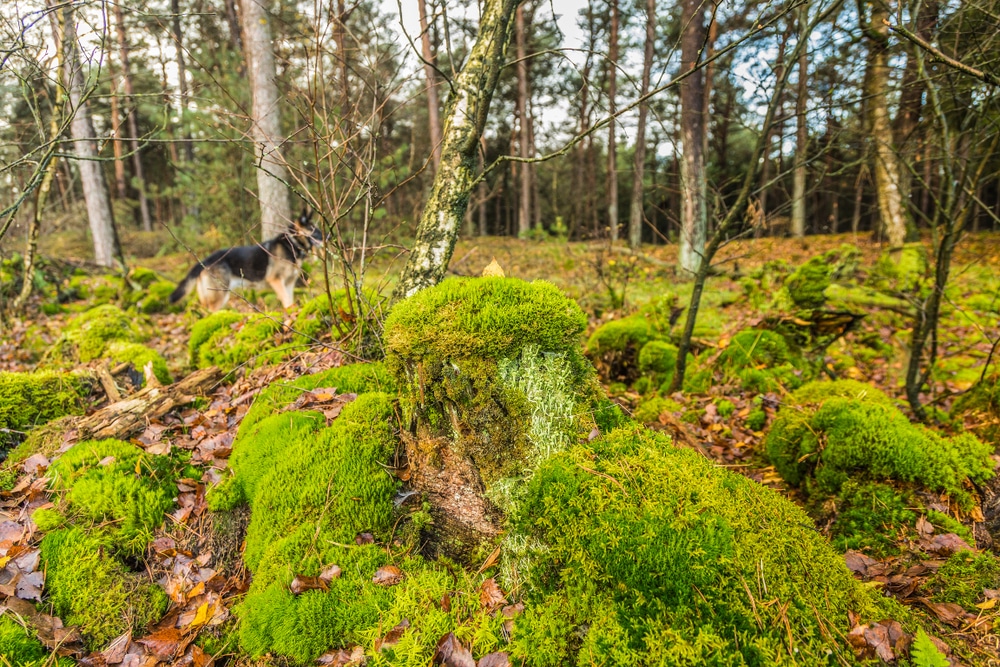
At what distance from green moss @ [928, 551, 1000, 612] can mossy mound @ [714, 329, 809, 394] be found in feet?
8.39

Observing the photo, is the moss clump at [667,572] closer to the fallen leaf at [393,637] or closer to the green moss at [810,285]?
the fallen leaf at [393,637]

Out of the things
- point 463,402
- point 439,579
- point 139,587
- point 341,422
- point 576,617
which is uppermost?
point 463,402

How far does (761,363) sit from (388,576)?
4.49 m

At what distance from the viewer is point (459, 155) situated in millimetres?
3914

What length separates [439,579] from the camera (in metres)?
2.40

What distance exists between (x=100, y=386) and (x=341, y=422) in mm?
2689

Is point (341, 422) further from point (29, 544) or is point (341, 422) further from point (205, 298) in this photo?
point (205, 298)

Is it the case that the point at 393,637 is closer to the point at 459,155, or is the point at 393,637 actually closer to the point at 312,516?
the point at 312,516

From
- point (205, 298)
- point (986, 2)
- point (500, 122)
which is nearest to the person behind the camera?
point (986, 2)

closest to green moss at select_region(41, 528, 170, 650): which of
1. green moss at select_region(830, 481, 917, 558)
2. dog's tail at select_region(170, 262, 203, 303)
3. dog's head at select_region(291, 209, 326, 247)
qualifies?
dog's head at select_region(291, 209, 326, 247)

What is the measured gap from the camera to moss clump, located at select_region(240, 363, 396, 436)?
3498 mm

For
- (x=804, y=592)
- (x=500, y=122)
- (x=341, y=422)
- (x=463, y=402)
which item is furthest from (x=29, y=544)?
(x=500, y=122)

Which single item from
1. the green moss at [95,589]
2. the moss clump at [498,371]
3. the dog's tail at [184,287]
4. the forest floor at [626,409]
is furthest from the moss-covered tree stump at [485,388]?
the dog's tail at [184,287]

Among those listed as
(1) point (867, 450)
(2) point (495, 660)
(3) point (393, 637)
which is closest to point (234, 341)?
(3) point (393, 637)
